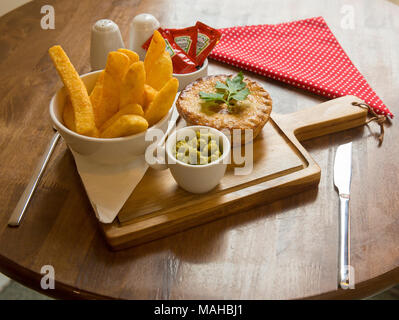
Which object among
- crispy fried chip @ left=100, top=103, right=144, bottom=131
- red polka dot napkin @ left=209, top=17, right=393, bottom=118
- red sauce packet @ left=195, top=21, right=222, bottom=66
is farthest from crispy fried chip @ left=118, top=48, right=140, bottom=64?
red polka dot napkin @ left=209, top=17, right=393, bottom=118

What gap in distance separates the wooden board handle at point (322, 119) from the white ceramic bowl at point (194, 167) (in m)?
0.31

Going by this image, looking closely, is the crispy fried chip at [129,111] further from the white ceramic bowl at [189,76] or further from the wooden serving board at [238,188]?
the white ceramic bowl at [189,76]

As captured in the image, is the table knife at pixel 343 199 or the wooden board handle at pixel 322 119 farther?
the wooden board handle at pixel 322 119

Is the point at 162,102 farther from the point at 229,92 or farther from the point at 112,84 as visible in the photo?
the point at 229,92

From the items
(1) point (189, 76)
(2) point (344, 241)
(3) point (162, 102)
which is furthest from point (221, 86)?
(2) point (344, 241)

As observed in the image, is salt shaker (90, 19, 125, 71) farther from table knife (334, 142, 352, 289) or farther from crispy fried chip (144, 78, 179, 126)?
table knife (334, 142, 352, 289)

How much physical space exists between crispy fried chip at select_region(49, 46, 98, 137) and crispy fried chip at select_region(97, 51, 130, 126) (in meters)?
0.04

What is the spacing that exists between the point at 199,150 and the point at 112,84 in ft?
0.83

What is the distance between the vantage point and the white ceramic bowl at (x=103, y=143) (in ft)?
3.34

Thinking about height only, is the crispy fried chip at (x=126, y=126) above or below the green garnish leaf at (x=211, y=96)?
above

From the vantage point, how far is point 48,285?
913mm

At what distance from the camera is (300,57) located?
157 cm

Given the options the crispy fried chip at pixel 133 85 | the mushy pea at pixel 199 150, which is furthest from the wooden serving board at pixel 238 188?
the crispy fried chip at pixel 133 85

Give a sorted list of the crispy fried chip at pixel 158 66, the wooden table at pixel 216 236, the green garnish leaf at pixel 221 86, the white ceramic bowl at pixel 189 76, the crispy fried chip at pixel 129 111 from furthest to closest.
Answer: the white ceramic bowl at pixel 189 76 < the green garnish leaf at pixel 221 86 < the crispy fried chip at pixel 158 66 < the crispy fried chip at pixel 129 111 < the wooden table at pixel 216 236
